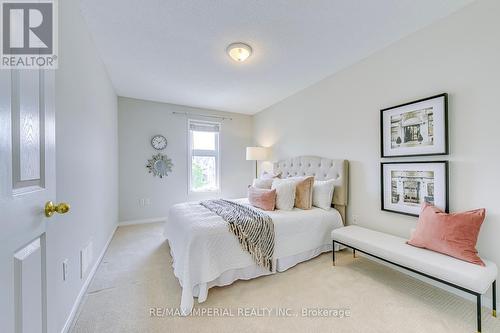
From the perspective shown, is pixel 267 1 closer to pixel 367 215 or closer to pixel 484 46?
pixel 484 46

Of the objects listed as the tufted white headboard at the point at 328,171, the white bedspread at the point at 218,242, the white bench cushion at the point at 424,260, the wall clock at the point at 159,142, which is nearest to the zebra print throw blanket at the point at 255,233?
the white bedspread at the point at 218,242

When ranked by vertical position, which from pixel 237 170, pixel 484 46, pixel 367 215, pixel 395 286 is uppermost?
pixel 484 46

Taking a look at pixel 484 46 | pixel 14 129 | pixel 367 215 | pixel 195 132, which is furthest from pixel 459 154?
pixel 195 132

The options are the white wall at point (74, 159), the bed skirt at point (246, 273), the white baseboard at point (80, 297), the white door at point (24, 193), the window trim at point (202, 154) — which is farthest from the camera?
the window trim at point (202, 154)

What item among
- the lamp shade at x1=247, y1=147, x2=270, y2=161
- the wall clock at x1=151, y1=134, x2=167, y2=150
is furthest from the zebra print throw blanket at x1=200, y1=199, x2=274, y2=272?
the wall clock at x1=151, y1=134, x2=167, y2=150

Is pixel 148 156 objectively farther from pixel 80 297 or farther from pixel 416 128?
pixel 416 128

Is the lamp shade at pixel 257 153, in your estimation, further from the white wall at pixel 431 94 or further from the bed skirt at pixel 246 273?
the bed skirt at pixel 246 273

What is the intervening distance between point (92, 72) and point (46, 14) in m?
1.45

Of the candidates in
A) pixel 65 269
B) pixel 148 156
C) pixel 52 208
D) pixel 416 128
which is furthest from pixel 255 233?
pixel 148 156

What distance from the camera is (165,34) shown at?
2131 millimetres

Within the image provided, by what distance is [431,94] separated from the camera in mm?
2029

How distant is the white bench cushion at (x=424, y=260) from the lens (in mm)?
1421

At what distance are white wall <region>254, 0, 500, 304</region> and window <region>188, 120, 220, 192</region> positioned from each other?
7.62 feet

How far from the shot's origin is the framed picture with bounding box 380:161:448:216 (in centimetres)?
194
